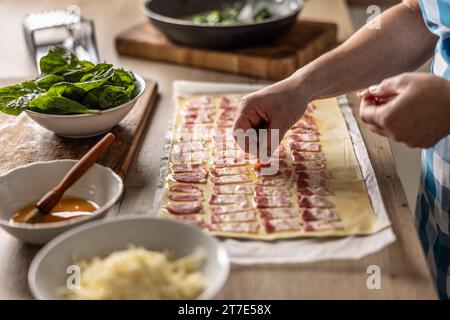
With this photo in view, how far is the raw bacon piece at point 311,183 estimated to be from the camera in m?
1.26

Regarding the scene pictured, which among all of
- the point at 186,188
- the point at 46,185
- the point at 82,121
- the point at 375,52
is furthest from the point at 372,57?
the point at 46,185

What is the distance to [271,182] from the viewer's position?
50.5 inches

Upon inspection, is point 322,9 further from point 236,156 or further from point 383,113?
point 383,113

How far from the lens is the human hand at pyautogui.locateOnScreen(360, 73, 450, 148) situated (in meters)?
1.07

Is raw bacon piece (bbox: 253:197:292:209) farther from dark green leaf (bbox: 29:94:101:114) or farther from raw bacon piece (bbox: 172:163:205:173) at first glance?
dark green leaf (bbox: 29:94:101:114)

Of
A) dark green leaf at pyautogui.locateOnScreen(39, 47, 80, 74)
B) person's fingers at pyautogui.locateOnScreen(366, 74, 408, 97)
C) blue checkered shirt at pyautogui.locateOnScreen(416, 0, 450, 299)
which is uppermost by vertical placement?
person's fingers at pyautogui.locateOnScreen(366, 74, 408, 97)

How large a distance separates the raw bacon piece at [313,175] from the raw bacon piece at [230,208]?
160 millimetres

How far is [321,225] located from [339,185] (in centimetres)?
17

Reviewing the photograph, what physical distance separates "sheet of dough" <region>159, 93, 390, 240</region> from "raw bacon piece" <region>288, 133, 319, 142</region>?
0.06 feet

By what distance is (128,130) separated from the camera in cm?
150

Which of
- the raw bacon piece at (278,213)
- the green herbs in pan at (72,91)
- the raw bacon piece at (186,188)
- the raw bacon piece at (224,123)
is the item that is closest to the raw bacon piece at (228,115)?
the raw bacon piece at (224,123)

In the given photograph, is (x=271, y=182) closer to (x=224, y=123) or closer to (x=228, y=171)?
(x=228, y=171)

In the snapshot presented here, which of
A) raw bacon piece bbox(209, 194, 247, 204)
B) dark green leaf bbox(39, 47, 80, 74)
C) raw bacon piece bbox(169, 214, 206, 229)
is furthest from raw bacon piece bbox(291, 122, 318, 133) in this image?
dark green leaf bbox(39, 47, 80, 74)

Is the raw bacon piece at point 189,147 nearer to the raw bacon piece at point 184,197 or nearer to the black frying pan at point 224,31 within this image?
the raw bacon piece at point 184,197
